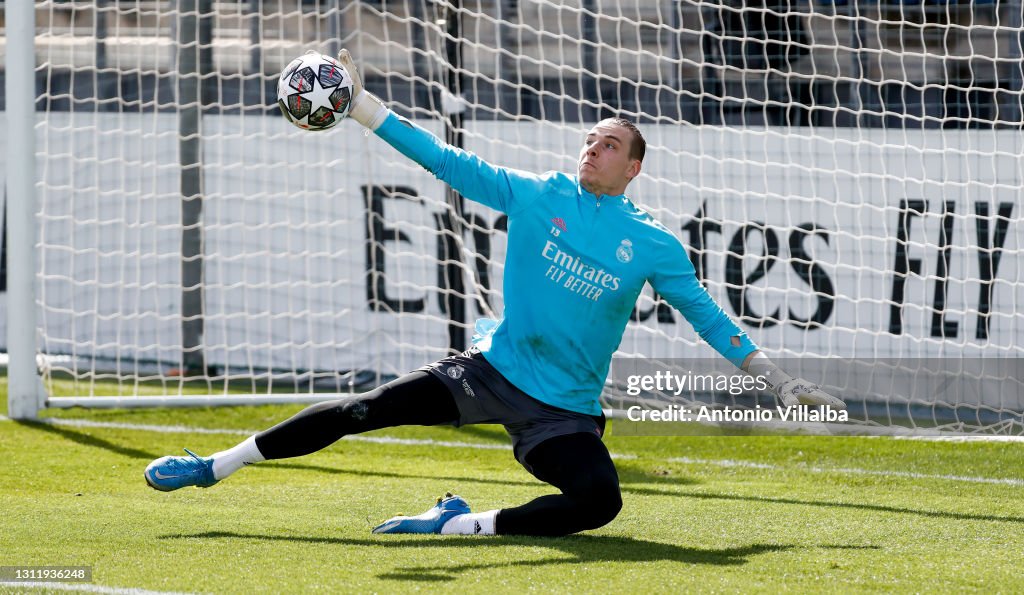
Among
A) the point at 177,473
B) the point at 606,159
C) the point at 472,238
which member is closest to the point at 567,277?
the point at 606,159

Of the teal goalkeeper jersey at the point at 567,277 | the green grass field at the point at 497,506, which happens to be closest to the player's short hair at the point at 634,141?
the teal goalkeeper jersey at the point at 567,277

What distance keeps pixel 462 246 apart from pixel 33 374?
302 cm

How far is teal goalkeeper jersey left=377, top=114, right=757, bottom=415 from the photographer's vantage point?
4.93m

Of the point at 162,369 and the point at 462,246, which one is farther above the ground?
the point at 462,246

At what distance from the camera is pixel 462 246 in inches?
360

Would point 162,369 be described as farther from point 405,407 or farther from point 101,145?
point 405,407

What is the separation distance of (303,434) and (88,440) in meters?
2.98

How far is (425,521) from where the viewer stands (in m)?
4.89

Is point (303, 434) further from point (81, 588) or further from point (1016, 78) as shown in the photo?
point (1016, 78)

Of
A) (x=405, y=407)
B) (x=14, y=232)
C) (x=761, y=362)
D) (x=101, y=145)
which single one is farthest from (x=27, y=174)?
(x=761, y=362)

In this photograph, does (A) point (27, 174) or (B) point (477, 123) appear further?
(B) point (477, 123)

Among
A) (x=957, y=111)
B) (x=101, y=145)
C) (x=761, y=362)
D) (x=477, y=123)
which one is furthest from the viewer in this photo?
(x=101, y=145)

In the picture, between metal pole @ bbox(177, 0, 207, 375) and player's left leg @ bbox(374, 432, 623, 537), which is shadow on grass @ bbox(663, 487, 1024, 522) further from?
metal pole @ bbox(177, 0, 207, 375)

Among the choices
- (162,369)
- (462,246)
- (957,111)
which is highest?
(957,111)
